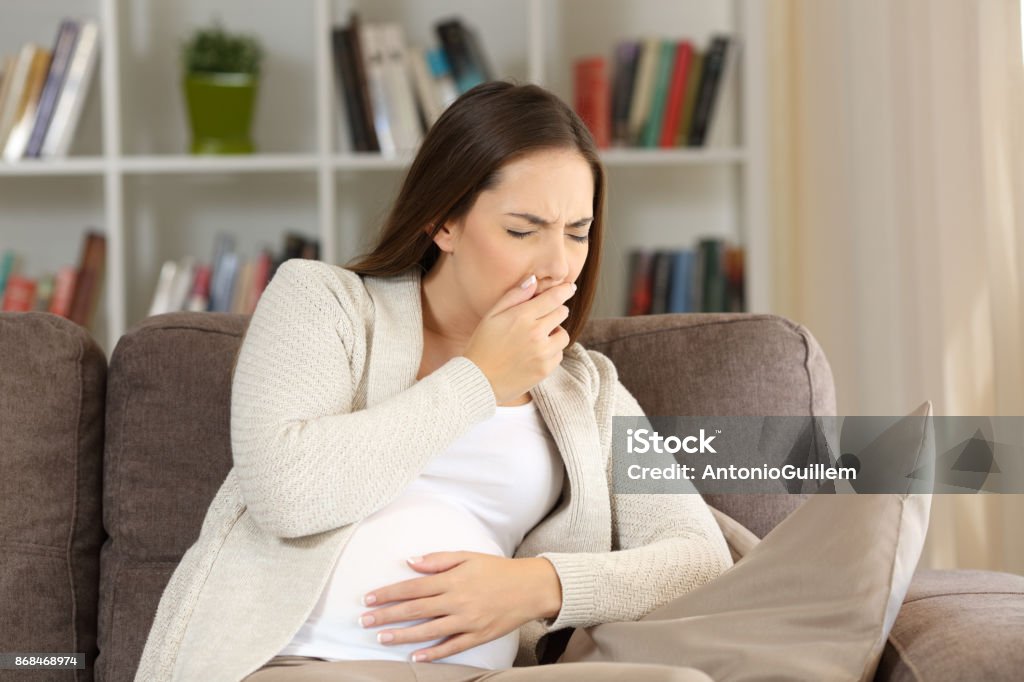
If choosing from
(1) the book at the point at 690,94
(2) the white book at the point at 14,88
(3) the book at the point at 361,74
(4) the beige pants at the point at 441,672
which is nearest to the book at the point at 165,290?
(2) the white book at the point at 14,88

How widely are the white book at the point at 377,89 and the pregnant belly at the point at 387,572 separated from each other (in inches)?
71.6

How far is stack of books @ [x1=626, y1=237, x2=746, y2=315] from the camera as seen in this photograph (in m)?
3.15

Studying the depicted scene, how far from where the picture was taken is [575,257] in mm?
1479

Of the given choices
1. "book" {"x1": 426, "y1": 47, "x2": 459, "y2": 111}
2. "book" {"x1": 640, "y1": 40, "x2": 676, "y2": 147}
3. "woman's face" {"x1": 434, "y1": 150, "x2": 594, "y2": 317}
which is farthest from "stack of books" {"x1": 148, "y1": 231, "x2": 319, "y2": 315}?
"woman's face" {"x1": 434, "y1": 150, "x2": 594, "y2": 317}

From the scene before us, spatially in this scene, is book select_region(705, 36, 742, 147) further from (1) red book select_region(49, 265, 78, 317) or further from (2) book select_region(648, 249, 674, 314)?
(1) red book select_region(49, 265, 78, 317)

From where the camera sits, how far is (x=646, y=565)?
1.39 metres

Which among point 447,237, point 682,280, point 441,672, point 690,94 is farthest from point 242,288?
point 441,672

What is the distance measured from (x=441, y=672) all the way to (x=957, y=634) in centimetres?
53

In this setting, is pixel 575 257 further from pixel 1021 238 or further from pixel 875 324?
pixel 875 324

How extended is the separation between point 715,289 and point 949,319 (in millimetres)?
1103

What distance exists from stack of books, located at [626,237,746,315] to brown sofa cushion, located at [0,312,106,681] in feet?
5.98

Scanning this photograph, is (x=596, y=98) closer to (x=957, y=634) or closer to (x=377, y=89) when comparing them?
Answer: (x=377, y=89)

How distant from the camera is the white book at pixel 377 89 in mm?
3055

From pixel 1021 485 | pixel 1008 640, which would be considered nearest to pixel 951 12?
pixel 1021 485
